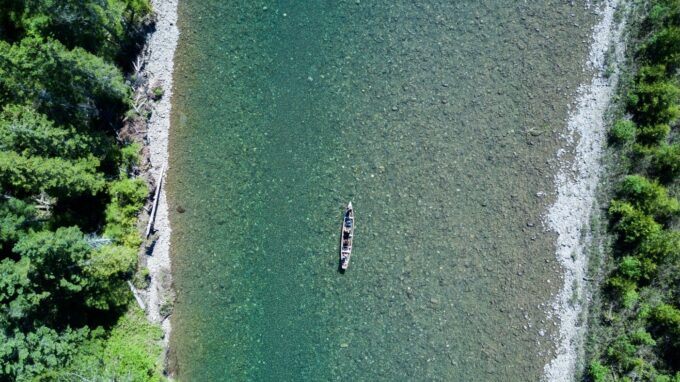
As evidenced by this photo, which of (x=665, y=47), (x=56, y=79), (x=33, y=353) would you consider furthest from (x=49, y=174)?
(x=665, y=47)

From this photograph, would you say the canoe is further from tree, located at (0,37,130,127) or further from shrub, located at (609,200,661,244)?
shrub, located at (609,200,661,244)

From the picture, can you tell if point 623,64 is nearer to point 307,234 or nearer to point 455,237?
point 455,237

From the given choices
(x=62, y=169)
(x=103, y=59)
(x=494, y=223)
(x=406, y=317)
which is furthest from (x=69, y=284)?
(x=494, y=223)

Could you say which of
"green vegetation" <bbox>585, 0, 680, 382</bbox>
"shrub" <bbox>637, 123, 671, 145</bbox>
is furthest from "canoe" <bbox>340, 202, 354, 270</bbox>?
"shrub" <bbox>637, 123, 671, 145</bbox>

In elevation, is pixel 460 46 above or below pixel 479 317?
above

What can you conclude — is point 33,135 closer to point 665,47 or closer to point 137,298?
point 137,298

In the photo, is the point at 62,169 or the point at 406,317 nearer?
the point at 62,169

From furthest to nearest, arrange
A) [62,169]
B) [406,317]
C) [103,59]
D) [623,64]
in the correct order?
1. [406,317]
2. [623,64]
3. [103,59]
4. [62,169]

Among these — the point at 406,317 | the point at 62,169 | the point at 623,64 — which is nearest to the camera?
the point at 62,169
